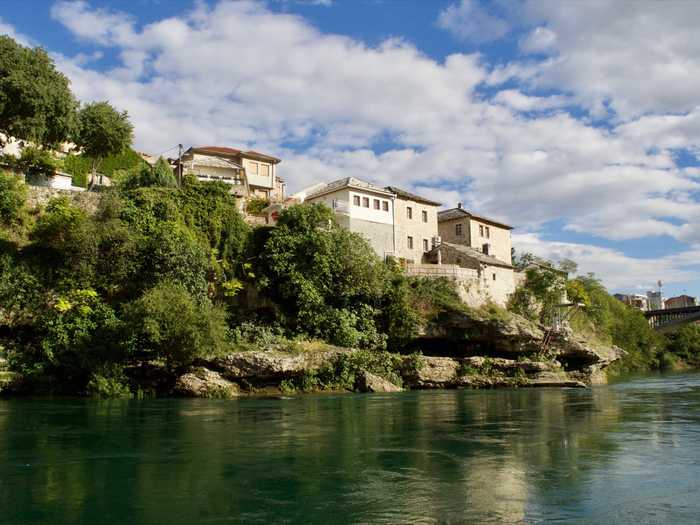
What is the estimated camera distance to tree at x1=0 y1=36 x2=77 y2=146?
99.2 feet

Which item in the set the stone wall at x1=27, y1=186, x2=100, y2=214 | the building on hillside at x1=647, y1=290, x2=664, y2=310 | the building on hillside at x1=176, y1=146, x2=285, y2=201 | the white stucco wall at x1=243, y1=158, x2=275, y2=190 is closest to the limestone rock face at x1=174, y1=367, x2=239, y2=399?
the stone wall at x1=27, y1=186, x2=100, y2=214

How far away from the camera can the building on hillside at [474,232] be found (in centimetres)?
5616

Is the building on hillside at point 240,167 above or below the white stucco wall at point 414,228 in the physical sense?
above

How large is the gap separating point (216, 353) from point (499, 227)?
37990 mm

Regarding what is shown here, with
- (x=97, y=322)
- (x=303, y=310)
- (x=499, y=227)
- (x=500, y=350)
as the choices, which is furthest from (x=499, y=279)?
(x=97, y=322)

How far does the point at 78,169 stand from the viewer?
49656 millimetres

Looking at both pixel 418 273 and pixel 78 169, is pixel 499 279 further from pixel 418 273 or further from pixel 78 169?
pixel 78 169

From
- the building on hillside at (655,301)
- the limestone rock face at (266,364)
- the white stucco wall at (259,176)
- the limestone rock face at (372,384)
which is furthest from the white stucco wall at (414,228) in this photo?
the building on hillside at (655,301)

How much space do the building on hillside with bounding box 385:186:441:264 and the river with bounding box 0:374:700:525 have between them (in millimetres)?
27988

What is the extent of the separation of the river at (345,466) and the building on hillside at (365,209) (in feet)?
82.4

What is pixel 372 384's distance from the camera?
3294cm

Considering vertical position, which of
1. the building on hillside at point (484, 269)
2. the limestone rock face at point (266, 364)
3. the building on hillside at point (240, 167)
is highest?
the building on hillside at point (240, 167)

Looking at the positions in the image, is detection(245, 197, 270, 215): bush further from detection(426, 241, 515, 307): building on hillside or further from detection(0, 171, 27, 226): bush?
detection(0, 171, 27, 226): bush

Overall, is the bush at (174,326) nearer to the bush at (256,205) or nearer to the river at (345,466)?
the river at (345,466)
